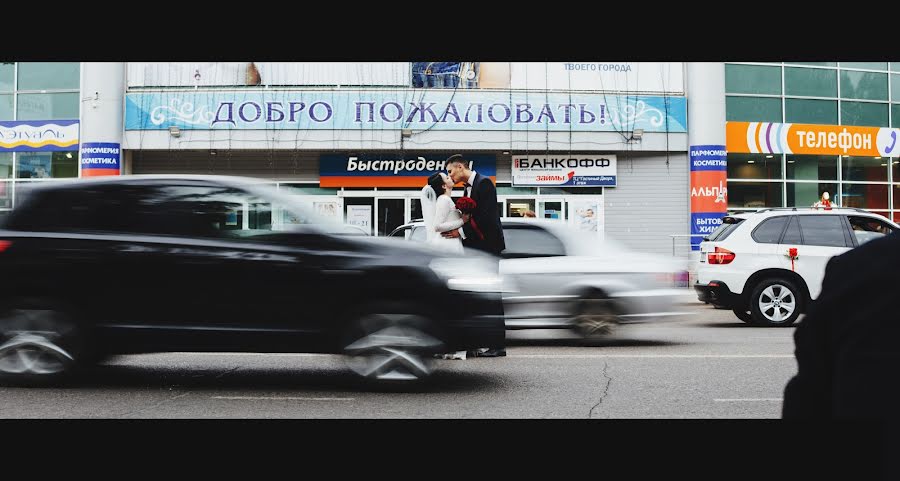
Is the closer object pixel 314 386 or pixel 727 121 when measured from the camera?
pixel 314 386

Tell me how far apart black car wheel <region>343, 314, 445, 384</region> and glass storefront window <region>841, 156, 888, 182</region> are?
19.6 m

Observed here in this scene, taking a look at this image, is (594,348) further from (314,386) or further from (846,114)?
(846,114)

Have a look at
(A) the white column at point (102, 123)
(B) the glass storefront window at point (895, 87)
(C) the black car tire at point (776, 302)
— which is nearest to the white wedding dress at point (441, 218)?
(C) the black car tire at point (776, 302)

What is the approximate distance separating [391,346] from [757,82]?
59.5ft

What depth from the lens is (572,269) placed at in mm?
8742

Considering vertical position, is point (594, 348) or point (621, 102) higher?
point (621, 102)

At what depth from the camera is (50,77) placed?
20.7m

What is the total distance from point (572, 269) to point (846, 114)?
16.6 metres

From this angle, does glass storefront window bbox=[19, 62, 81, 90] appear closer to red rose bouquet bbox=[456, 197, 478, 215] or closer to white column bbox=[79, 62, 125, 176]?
white column bbox=[79, 62, 125, 176]

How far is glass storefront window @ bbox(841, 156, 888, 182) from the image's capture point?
21703 millimetres

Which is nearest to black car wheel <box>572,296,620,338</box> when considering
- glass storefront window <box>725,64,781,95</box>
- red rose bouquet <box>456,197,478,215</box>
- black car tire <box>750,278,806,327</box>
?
red rose bouquet <box>456,197,478,215</box>

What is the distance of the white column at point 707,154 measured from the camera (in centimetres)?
2017
